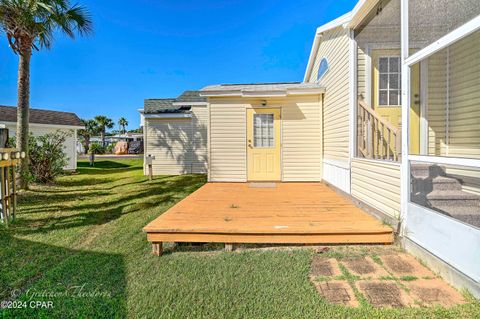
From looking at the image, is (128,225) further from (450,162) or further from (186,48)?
(186,48)

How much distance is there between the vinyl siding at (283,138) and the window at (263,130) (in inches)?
12.5

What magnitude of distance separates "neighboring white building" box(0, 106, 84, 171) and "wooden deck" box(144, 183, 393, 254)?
10527 millimetres

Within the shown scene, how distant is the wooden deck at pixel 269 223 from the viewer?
265cm

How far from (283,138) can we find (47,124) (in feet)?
41.4

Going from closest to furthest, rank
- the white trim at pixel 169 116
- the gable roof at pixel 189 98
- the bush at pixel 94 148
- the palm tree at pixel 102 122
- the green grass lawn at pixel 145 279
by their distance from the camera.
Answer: the green grass lawn at pixel 145 279 → the white trim at pixel 169 116 → the gable roof at pixel 189 98 → the bush at pixel 94 148 → the palm tree at pixel 102 122

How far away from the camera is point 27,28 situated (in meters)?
5.86

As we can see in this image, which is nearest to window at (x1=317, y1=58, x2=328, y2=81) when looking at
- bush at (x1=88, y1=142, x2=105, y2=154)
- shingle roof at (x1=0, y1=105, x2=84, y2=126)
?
shingle roof at (x1=0, y1=105, x2=84, y2=126)

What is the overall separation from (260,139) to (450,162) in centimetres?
465

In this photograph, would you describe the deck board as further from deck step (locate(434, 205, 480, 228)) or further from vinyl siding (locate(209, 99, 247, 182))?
vinyl siding (locate(209, 99, 247, 182))

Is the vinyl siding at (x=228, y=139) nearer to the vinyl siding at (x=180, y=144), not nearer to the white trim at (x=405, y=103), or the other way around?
the vinyl siding at (x=180, y=144)

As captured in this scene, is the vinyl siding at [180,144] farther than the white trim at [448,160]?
Yes

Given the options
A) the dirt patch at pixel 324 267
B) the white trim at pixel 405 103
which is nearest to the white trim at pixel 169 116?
the white trim at pixel 405 103

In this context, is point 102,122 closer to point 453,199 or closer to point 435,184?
point 435,184

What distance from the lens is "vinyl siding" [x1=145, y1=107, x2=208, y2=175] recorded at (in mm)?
10016
